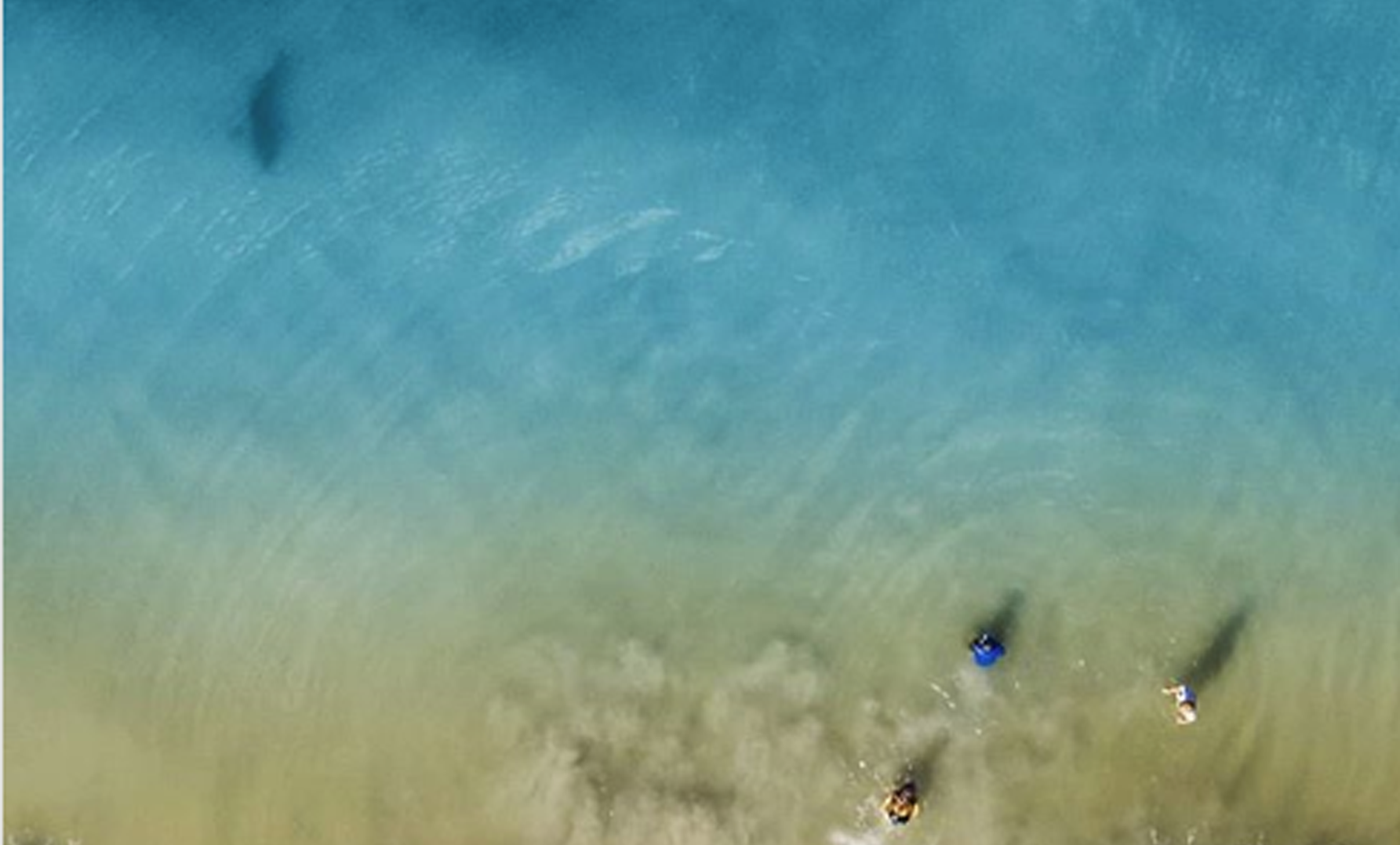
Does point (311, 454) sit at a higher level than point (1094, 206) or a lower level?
higher

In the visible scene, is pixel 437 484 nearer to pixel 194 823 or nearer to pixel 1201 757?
pixel 194 823

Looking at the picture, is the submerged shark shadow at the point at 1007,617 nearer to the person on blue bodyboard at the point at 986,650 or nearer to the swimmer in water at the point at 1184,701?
the person on blue bodyboard at the point at 986,650

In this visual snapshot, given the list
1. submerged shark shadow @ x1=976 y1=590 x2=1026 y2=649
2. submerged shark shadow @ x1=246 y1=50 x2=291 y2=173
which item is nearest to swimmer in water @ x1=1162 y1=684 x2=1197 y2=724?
submerged shark shadow @ x1=976 y1=590 x2=1026 y2=649

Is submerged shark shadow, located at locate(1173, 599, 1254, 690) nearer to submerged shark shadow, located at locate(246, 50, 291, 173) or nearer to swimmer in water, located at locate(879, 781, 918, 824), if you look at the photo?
swimmer in water, located at locate(879, 781, 918, 824)

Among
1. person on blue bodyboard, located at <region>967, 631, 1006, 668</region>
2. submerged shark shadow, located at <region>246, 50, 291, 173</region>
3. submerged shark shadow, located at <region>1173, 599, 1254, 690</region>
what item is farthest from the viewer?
submerged shark shadow, located at <region>246, 50, 291, 173</region>

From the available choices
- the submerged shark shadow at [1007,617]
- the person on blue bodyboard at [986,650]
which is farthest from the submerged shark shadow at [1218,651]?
the person on blue bodyboard at [986,650]

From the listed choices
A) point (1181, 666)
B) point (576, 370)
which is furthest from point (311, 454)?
point (1181, 666)

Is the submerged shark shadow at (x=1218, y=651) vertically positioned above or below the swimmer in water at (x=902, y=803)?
below
